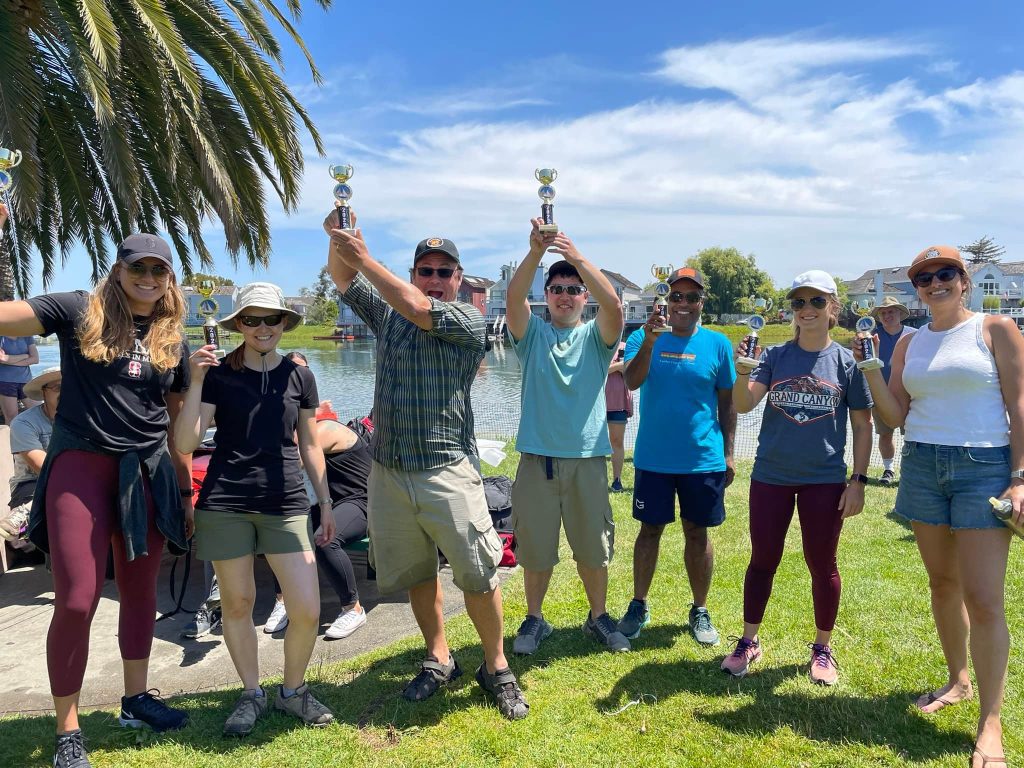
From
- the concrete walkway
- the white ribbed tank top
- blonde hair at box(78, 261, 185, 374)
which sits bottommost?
the concrete walkway

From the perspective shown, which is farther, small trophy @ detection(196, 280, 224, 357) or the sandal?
the sandal

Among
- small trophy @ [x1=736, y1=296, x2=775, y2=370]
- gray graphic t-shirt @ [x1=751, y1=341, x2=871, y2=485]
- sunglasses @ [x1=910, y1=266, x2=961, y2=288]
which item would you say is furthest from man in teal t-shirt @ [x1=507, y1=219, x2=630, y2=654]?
sunglasses @ [x1=910, y1=266, x2=961, y2=288]

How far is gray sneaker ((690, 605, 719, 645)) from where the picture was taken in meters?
3.90

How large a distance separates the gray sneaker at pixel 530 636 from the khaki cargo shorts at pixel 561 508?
1.19 ft

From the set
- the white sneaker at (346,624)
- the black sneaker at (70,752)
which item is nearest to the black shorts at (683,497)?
the white sneaker at (346,624)

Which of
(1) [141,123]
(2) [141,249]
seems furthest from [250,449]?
(1) [141,123]

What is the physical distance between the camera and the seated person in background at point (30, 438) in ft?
14.8

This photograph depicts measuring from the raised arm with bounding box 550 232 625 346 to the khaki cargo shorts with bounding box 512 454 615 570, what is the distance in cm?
72

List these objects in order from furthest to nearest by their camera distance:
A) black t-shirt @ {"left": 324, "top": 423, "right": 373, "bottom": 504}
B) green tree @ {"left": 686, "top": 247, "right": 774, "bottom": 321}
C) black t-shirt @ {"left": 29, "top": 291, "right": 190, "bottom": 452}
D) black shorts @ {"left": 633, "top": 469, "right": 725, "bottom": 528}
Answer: green tree @ {"left": 686, "top": 247, "right": 774, "bottom": 321} → black t-shirt @ {"left": 324, "top": 423, "right": 373, "bottom": 504} → black shorts @ {"left": 633, "top": 469, "right": 725, "bottom": 528} → black t-shirt @ {"left": 29, "top": 291, "right": 190, "bottom": 452}

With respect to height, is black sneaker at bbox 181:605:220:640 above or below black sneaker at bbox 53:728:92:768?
below

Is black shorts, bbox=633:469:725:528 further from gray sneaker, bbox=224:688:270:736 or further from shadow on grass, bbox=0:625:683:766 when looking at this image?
gray sneaker, bbox=224:688:270:736

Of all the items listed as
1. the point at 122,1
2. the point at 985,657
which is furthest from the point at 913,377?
the point at 122,1

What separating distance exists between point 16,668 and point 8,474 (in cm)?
209

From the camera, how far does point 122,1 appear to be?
714 centimetres
